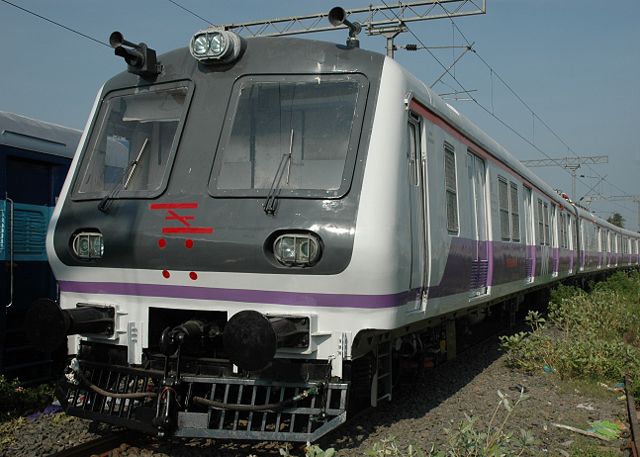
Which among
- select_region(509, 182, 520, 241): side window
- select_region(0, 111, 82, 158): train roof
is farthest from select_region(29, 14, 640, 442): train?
select_region(509, 182, 520, 241): side window

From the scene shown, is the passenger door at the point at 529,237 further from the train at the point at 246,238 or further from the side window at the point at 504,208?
the train at the point at 246,238

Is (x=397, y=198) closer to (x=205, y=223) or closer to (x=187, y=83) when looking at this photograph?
(x=205, y=223)

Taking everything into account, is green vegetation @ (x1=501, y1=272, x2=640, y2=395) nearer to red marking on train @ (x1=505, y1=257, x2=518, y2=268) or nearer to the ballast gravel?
the ballast gravel

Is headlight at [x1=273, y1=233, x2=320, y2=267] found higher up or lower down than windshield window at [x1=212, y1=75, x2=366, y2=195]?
lower down

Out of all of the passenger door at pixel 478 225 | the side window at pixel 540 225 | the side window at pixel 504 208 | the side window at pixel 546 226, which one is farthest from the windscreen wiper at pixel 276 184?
the side window at pixel 546 226

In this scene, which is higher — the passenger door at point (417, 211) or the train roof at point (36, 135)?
the train roof at point (36, 135)

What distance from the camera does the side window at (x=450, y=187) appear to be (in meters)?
5.98

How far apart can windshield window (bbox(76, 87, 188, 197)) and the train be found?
0.02m

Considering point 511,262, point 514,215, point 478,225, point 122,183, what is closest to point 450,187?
point 478,225

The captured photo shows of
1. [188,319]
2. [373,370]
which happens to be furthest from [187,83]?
[373,370]

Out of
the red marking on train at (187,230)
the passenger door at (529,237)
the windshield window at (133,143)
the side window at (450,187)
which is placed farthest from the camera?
the passenger door at (529,237)

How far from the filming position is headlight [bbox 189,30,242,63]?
5090 mm

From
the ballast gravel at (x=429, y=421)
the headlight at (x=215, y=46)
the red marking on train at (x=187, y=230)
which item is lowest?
the ballast gravel at (x=429, y=421)

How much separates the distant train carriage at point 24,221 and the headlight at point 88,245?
5.37 ft
